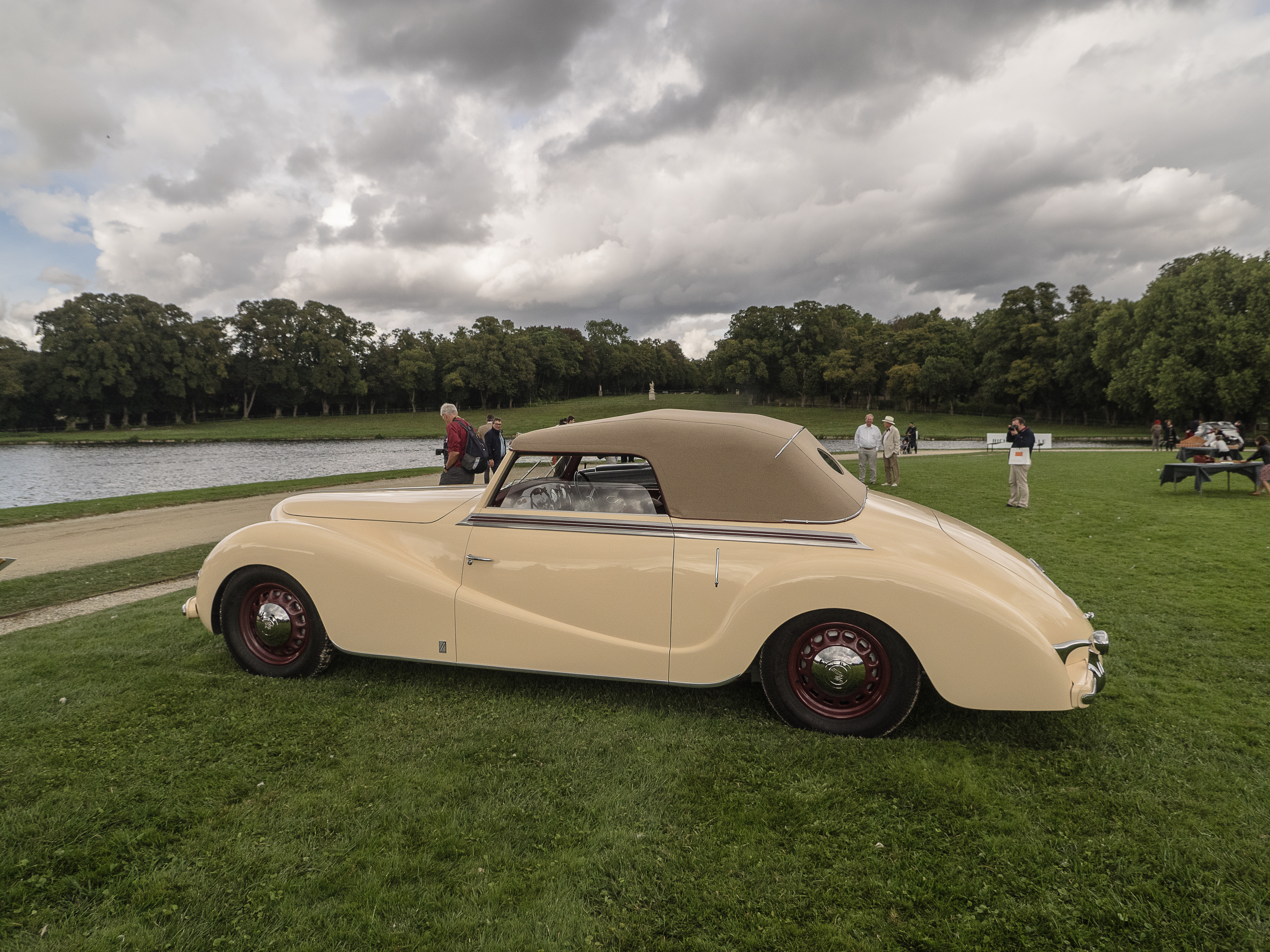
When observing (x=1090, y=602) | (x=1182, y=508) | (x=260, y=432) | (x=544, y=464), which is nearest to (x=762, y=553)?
(x=544, y=464)

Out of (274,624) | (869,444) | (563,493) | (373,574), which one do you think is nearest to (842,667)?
(563,493)

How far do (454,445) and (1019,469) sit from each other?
11238 millimetres

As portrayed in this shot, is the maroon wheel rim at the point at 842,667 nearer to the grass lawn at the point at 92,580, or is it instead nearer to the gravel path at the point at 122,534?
the gravel path at the point at 122,534

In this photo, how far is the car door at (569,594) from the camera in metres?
3.77

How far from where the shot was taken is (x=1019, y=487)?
12773 millimetres

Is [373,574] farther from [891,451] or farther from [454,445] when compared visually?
[891,451]

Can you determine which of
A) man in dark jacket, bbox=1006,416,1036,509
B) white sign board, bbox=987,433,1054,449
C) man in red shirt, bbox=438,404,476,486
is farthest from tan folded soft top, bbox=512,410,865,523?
white sign board, bbox=987,433,1054,449

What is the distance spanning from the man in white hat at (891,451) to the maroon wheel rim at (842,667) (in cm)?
1394

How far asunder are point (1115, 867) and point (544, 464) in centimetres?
373

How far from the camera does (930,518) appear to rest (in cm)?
417

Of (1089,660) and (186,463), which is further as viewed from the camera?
(186,463)

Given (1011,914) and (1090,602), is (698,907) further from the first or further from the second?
(1090,602)

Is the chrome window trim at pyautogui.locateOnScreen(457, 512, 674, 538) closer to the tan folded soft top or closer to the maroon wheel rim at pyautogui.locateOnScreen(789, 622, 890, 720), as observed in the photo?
the tan folded soft top

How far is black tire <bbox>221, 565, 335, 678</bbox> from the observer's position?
4.36 m
